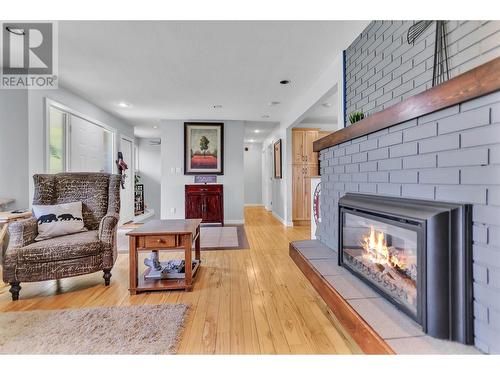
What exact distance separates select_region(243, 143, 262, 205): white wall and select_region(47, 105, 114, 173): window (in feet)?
16.5

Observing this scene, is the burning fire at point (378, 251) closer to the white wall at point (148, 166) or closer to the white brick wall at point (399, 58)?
the white brick wall at point (399, 58)

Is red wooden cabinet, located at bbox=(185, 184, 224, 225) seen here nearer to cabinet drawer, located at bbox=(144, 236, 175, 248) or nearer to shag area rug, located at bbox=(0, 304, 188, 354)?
cabinet drawer, located at bbox=(144, 236, 175, 248)

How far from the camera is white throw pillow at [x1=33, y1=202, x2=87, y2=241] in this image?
219cm

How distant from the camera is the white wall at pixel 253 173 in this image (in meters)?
9.14

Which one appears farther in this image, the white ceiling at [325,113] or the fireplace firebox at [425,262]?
the white ceiling at [325,113]

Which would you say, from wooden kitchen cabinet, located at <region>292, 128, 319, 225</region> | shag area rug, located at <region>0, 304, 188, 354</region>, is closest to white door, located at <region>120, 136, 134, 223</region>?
wooden kitchen cabinet, located at <region>292, 128, 319, 225</region>

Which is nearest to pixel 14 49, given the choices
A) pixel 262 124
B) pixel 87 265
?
pixel 87 265

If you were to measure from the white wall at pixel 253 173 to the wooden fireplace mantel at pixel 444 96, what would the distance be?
295 inches

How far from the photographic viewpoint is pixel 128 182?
572cm

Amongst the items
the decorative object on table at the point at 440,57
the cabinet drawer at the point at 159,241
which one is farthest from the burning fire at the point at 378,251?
the cabinet drawer at the point at 159,241

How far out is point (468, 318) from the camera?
3.26ft

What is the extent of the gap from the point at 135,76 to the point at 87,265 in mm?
2326

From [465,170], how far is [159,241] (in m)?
1.97

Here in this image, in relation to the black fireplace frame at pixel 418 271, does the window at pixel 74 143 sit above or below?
above
